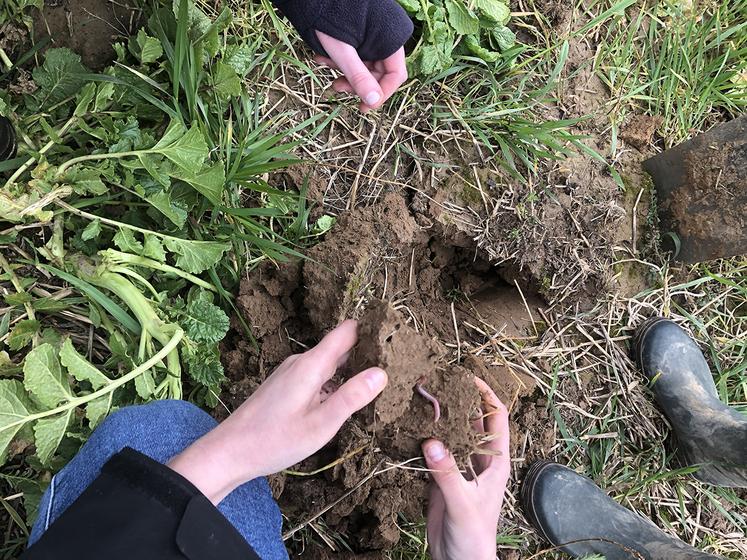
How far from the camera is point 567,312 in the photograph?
230 cm

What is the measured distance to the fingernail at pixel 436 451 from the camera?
1451 millimetres

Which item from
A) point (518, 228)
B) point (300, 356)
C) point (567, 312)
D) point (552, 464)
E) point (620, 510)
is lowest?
point (620, 510)

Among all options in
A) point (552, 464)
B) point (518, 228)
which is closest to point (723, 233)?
point (518, 228)

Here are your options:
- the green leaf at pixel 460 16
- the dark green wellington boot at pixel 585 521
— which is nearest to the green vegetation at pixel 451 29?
the green leaf at pixel 460 16

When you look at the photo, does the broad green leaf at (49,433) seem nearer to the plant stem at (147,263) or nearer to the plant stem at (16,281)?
the plant stem at (16,281)

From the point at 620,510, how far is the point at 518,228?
1251mm

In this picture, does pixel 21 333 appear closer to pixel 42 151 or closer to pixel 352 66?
pixel 42 151

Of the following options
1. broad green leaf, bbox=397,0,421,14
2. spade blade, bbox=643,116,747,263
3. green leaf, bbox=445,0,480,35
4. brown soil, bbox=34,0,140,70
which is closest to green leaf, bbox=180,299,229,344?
brown soil, bbox=34,0,140,70

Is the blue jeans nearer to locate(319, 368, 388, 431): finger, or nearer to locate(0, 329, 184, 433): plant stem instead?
locate(0, 329, 184, 433): plant stem

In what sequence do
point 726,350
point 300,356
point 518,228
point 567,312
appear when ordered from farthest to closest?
point 726,350 → point 567,312 → point 518,228 → point 300,356

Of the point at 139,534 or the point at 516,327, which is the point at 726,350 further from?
the point at 139,534

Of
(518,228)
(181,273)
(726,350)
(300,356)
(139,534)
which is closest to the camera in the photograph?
(139,534)

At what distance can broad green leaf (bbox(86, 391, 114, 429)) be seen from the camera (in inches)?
59.1

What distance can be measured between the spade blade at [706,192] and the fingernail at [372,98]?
148cm
